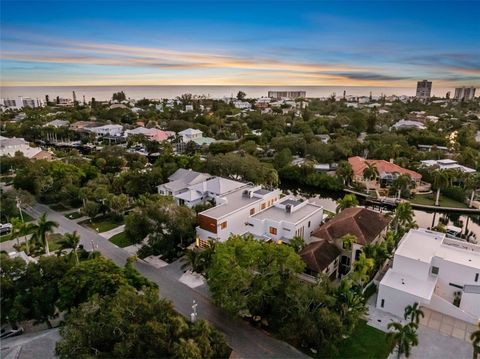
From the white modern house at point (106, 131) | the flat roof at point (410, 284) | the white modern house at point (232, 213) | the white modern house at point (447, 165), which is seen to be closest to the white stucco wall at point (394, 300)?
the flat roof at point (410, 284)

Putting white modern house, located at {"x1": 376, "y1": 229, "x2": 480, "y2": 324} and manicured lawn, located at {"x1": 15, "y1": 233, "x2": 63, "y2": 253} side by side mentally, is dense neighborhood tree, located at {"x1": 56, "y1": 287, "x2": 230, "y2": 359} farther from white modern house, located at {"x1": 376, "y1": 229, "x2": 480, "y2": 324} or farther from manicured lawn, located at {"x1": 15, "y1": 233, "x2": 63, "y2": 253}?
manicured lawn, located at {"x1": 15, "y1": 233, "x2": 63, "y2": 253}

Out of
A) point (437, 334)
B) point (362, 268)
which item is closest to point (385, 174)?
point (362, 268)

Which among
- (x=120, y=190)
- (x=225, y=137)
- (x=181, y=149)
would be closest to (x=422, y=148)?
(x=225, y=137)

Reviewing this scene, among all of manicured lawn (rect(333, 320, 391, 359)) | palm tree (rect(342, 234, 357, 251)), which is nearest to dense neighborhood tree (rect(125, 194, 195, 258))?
palm tree (rect(342, 234, 357, 251))

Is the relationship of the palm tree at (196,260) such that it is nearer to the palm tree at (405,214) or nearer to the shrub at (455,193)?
the palm tree at (405,214)

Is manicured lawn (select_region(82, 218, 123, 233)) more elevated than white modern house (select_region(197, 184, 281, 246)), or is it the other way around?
white modern house (select_region(197, 184, 281, 246))

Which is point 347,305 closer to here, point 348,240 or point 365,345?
point 365,345
